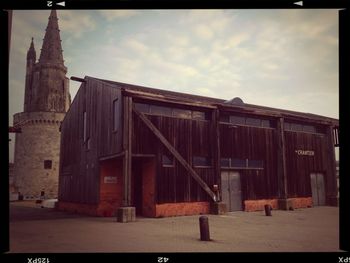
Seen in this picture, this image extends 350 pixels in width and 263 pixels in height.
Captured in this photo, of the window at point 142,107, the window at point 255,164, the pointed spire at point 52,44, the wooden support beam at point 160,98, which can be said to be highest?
the pointed spire at point 52,44

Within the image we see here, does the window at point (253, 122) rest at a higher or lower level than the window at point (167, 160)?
higher

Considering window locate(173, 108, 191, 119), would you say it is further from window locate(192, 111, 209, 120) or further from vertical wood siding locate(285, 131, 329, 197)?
vertical wood siding locate(285, 131, 329, 197)

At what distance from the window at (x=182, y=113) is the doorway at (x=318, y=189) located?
1030 centimetres

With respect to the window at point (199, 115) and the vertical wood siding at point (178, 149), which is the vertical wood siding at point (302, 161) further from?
the window at point (199, 115)

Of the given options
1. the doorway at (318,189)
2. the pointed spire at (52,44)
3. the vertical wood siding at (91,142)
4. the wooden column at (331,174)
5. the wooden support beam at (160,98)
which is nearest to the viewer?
the wooden support beam at (160,98)

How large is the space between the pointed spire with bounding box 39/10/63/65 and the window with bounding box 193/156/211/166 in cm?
4426

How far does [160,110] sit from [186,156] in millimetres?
2721

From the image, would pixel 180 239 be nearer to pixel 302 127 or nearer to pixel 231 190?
pixel 231 190

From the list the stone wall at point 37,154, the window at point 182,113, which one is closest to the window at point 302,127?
the window at point 182,113

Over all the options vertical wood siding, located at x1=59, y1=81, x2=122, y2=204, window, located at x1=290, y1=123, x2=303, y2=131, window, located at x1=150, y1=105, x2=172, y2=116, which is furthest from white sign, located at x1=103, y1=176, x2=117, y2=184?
window, located at x1=290, y1=123, x2=303, y2=131

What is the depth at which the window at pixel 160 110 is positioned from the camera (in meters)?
15.0

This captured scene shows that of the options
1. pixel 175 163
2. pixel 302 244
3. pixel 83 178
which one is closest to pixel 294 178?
pixel 175 163

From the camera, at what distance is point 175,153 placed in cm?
1470
